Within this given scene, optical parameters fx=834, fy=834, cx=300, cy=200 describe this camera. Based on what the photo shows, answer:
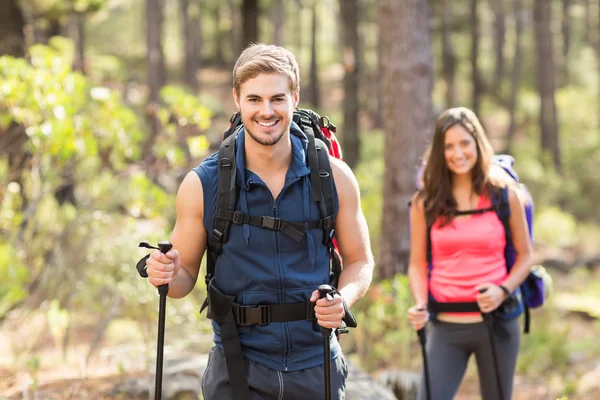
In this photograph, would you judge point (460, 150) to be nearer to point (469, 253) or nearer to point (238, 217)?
point (469, 253)

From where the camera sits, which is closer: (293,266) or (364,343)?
(293,266)

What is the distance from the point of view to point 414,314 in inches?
178

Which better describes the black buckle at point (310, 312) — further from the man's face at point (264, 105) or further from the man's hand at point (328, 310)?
the man's face at point (264, 105)

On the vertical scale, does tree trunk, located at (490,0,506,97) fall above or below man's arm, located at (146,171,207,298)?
above

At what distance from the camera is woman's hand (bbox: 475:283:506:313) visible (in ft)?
14.7

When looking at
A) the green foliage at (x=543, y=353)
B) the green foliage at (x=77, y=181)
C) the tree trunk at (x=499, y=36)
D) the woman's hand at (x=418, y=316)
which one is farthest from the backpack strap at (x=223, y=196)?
the tree trunk at (x=499, y=36)

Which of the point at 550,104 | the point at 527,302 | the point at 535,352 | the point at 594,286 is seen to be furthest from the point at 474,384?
the point at 550,104

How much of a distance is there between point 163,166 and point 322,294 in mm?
5973

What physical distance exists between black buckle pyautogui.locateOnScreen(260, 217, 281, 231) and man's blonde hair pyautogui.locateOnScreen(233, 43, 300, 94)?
52cm

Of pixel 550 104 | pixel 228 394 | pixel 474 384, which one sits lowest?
pixel 474 384

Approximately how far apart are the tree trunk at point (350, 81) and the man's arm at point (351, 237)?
15322 millimetres

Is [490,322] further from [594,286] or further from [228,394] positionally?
[594,286]

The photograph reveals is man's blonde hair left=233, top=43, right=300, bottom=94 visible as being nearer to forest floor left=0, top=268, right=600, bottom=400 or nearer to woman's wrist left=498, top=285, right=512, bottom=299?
woman's wrist left=498, top=285, right=512, bottom=299

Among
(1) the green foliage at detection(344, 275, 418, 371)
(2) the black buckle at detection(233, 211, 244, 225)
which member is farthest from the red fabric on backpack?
(1) the green foliage at detection(344, 275, 418, 371)
